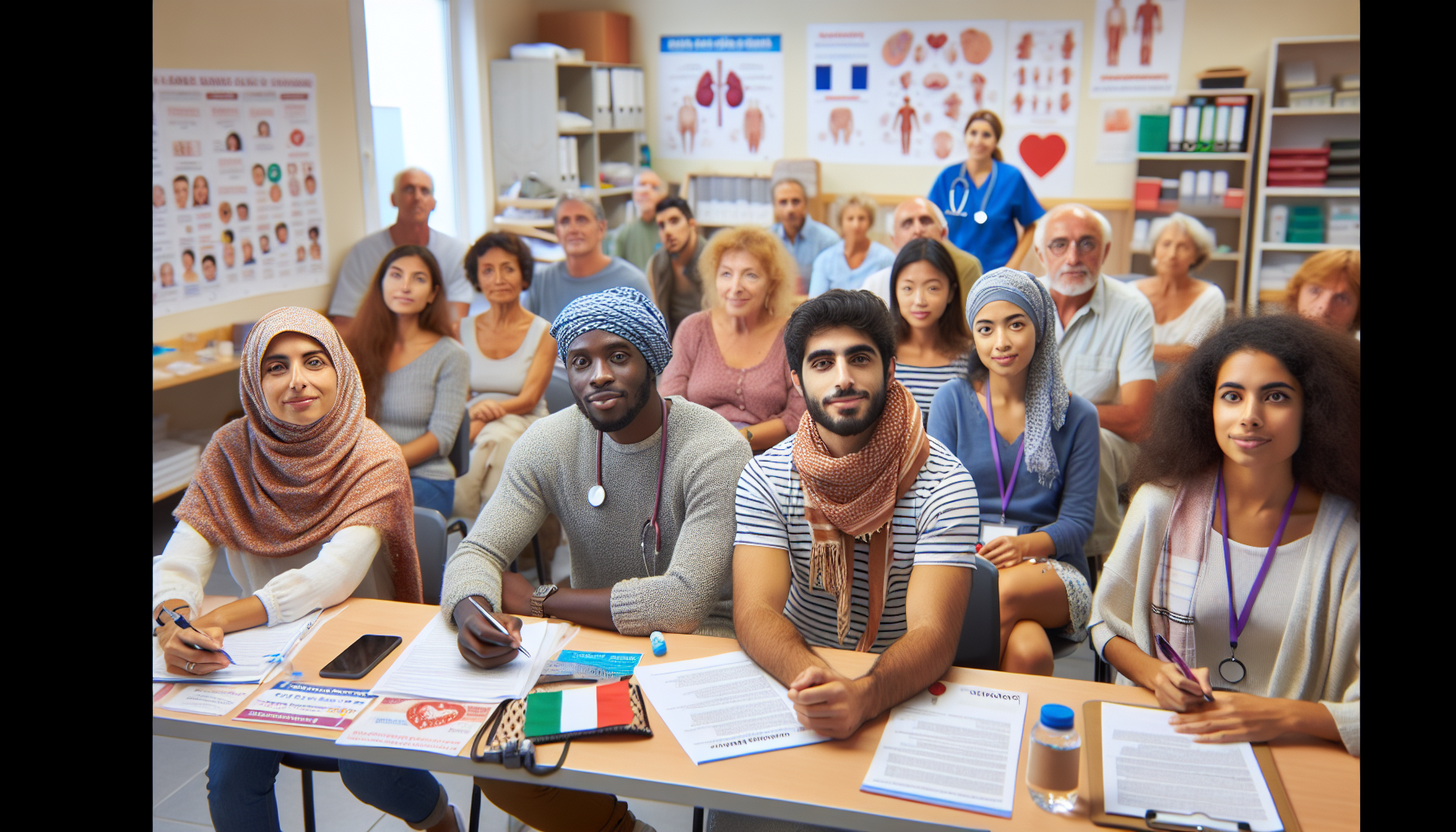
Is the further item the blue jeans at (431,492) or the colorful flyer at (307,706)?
the blue jeans at (431,492)

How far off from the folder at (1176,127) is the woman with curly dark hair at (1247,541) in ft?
16.6

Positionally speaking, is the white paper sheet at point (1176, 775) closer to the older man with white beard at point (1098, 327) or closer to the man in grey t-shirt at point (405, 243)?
the older man with white beard at point (1098, 327)

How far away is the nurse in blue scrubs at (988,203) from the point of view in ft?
16.4

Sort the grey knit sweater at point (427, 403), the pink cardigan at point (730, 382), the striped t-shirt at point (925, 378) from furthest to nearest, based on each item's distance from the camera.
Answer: the pink cardigan at point (730, 382), the grey knit sweater at point (427, 403), the striped t-shirt at point (925, 378)

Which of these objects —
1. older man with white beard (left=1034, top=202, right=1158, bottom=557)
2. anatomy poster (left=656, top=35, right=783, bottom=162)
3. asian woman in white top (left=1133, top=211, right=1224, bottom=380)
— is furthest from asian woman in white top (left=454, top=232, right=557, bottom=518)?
anatomy poster (left=656, top=35, right=783, bottom=162)

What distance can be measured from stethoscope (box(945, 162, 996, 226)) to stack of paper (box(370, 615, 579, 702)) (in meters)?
3.84

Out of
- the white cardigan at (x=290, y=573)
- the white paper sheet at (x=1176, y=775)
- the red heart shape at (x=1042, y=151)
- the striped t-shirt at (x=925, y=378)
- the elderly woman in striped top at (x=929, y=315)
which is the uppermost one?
the red heart shape at (x=1042, y=151)

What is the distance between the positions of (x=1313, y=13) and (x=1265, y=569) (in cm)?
568

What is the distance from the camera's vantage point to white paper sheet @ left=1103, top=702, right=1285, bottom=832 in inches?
51.4

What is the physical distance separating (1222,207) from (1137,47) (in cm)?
114

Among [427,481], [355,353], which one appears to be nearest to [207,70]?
[355,353]

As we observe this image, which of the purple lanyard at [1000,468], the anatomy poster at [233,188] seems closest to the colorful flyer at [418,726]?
the purple lanyard at [1000,468]

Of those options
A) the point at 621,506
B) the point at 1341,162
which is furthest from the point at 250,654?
the point at 1341,162
